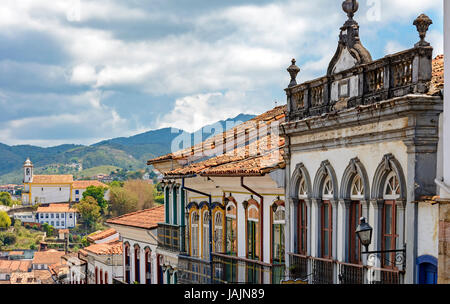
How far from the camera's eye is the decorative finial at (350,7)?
14.9 metres

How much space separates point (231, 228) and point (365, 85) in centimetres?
830

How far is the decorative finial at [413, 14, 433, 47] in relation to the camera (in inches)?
462

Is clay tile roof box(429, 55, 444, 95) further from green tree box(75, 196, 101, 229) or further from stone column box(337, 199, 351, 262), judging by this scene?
green tree box(75, 196, 101, 229)

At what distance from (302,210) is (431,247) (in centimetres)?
564

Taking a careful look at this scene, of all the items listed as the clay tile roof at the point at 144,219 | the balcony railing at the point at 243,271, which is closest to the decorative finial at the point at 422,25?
the balcony railing at the point at 243,271

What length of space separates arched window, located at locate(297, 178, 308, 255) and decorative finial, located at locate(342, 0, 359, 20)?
357cm

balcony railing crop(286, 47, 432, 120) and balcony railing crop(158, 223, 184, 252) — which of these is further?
balcony railing crop(158, 223, 184, 252)

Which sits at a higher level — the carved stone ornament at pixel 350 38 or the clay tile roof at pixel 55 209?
the carved stone ornament at pixel 350 38

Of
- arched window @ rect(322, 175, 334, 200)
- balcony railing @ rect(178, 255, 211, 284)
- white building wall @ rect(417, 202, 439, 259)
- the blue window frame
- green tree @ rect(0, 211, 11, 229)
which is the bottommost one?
green tree @ rect(0, 211, 11, 229)

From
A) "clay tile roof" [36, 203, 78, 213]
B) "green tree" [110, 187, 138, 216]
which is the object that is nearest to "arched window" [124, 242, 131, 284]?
"green tree" [110, 187, 138, 216]

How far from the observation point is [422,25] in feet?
38.6

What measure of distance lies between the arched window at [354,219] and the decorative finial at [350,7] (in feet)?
10.4

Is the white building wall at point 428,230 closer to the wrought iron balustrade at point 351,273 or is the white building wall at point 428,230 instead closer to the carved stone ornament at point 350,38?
the wrought iron balustrade at point 351,273
